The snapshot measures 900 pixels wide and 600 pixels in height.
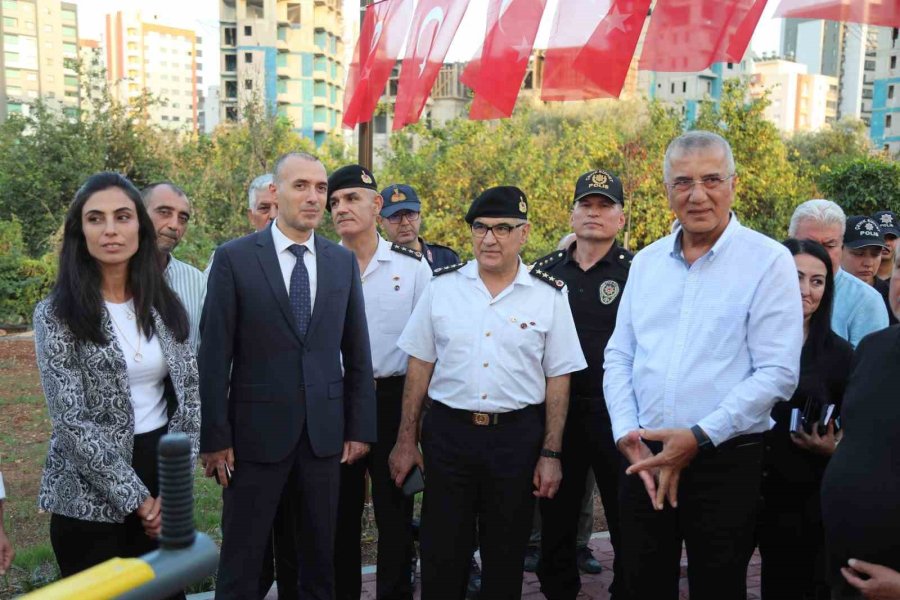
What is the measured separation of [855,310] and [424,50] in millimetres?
3297

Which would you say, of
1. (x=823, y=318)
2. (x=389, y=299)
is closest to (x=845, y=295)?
(x=823, y=318)

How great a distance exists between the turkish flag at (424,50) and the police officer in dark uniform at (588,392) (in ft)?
5.43

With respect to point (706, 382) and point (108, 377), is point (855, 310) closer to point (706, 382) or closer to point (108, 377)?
point (706, 382)

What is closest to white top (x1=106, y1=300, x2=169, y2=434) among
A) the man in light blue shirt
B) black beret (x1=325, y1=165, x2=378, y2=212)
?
black beret (x1=325, y1=165, x2=378, y2=212)

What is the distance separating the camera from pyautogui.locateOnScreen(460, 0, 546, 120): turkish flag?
16.1 ft

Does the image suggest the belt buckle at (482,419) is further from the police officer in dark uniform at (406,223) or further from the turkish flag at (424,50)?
the turkish flag at (424,50)

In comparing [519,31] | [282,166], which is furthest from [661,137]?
[282,166]

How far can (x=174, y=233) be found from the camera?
464 centimetres

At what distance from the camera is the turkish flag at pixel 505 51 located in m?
4.91

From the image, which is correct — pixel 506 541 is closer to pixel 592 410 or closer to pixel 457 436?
pixel 457 436

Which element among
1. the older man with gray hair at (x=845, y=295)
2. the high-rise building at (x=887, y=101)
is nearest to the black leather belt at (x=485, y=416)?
the older man with gray hair at (x=845, y=295)

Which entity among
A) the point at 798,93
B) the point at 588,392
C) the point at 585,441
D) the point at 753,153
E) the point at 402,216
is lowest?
the point at 585,441

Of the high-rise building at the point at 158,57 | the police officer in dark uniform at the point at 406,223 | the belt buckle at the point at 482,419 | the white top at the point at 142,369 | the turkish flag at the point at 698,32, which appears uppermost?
the high-rise building at the point at 158,57

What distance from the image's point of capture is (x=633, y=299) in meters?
3.31
